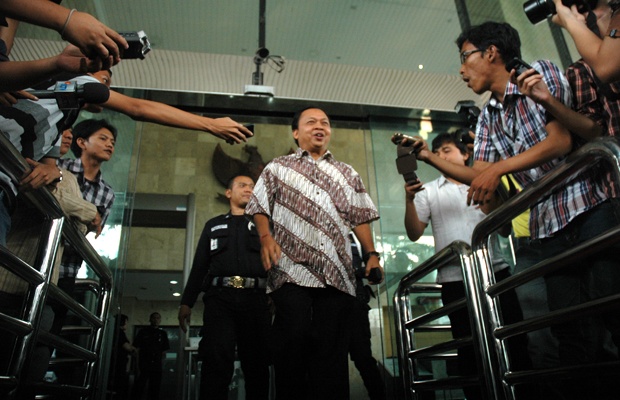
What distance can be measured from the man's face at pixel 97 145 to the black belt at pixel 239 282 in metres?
0.94

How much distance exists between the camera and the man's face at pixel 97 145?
2641 millimetres

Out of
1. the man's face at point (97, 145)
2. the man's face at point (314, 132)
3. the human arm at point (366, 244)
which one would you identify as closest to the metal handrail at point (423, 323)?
the human arm at point (366, 244)

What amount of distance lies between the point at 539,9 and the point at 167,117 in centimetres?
139

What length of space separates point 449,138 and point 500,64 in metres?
0.92

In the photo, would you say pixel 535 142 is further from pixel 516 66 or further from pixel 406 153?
pixel 406 153

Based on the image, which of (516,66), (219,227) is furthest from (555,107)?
(219,227)

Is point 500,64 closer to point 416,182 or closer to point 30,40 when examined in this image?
point 416,182

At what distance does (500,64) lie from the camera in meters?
2.01

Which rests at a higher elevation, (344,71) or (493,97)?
(344,71)

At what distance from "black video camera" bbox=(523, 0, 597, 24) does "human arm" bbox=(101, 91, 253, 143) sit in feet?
3.62

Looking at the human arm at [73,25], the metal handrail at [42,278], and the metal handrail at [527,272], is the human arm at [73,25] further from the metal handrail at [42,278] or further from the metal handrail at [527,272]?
the metal handrail at [527,272]

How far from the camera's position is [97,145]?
8.66 ft

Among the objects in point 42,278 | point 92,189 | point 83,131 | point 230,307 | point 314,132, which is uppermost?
point 83,131

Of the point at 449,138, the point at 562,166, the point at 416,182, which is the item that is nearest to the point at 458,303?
the point at 416,182
